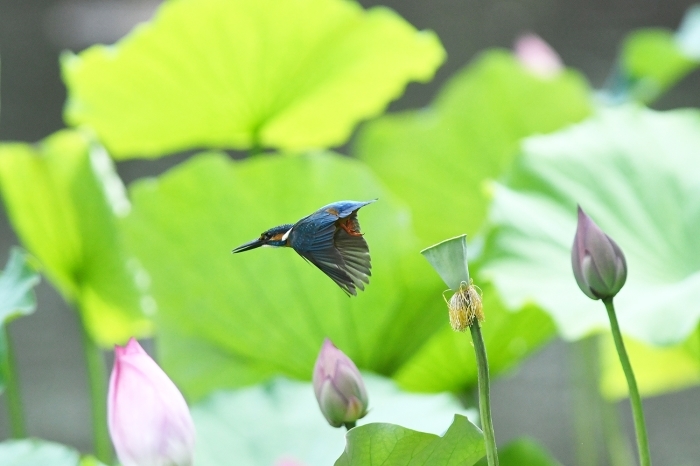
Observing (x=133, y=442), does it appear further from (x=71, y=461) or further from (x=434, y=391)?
(x=434, y=391)

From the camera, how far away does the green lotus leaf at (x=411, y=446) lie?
192mm

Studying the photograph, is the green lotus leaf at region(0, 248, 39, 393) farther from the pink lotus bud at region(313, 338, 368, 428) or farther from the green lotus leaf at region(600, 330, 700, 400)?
the green lotus leaf at region(600, 330, 700, 400)

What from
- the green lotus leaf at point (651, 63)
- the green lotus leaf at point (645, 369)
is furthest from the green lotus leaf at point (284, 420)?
the green lotus leaf at point (651, 63)

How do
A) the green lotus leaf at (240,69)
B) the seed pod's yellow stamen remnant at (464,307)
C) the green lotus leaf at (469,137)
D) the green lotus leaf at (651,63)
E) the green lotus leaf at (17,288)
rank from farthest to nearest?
the green lotus leaf at (651,63), the green lotus leaf at (469,137), the green lotus leaf at (240,69), the green lotus leaf at (17,288), the seed pod's yellow stamen remnant at (464,307)

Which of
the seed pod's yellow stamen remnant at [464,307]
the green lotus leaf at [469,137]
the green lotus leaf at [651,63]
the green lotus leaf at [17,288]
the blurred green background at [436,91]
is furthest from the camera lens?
the blurred green background at [436,91]

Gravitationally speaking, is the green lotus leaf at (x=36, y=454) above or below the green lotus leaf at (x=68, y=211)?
above

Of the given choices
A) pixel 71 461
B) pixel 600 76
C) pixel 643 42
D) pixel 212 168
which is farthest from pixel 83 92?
pixel 600 76

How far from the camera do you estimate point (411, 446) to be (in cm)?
Answer: 20

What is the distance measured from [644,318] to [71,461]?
19cm

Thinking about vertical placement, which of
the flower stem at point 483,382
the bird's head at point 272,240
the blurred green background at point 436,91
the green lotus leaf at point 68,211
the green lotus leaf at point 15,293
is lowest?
the blurred green background at point 436,91

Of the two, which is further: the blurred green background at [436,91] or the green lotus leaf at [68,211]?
the blurred green background at [436,91]

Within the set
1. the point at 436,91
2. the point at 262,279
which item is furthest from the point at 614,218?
the point at 436,91

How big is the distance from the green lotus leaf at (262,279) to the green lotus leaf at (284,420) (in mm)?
30

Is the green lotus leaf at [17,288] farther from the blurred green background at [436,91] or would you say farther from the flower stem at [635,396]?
the blurred green background at [436,91]
